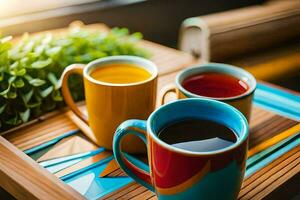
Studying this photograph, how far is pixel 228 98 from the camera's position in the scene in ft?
2.21

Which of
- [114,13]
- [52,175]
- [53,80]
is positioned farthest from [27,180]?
[114,13]

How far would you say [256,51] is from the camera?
162cm

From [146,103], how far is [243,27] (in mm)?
882

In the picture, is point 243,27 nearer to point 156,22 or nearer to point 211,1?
point 156,22

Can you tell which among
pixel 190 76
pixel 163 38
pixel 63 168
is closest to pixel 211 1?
pixel 163 38

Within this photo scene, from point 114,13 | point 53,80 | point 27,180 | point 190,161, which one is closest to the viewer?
point 190,161

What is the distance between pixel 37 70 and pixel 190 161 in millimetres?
475

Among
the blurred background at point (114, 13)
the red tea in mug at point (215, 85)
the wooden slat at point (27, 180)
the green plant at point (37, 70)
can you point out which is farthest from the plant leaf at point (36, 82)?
the blurred background at point (114, 13)

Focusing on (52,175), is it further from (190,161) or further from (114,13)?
(114,13)

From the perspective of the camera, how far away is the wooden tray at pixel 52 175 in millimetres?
634

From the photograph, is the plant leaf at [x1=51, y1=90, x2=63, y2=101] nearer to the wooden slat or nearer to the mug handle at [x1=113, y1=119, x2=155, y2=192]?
the wooden slat

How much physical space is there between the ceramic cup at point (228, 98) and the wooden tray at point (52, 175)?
0.10 metres

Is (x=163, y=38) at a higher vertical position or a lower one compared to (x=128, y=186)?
lower

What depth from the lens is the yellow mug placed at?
2.26 ft
